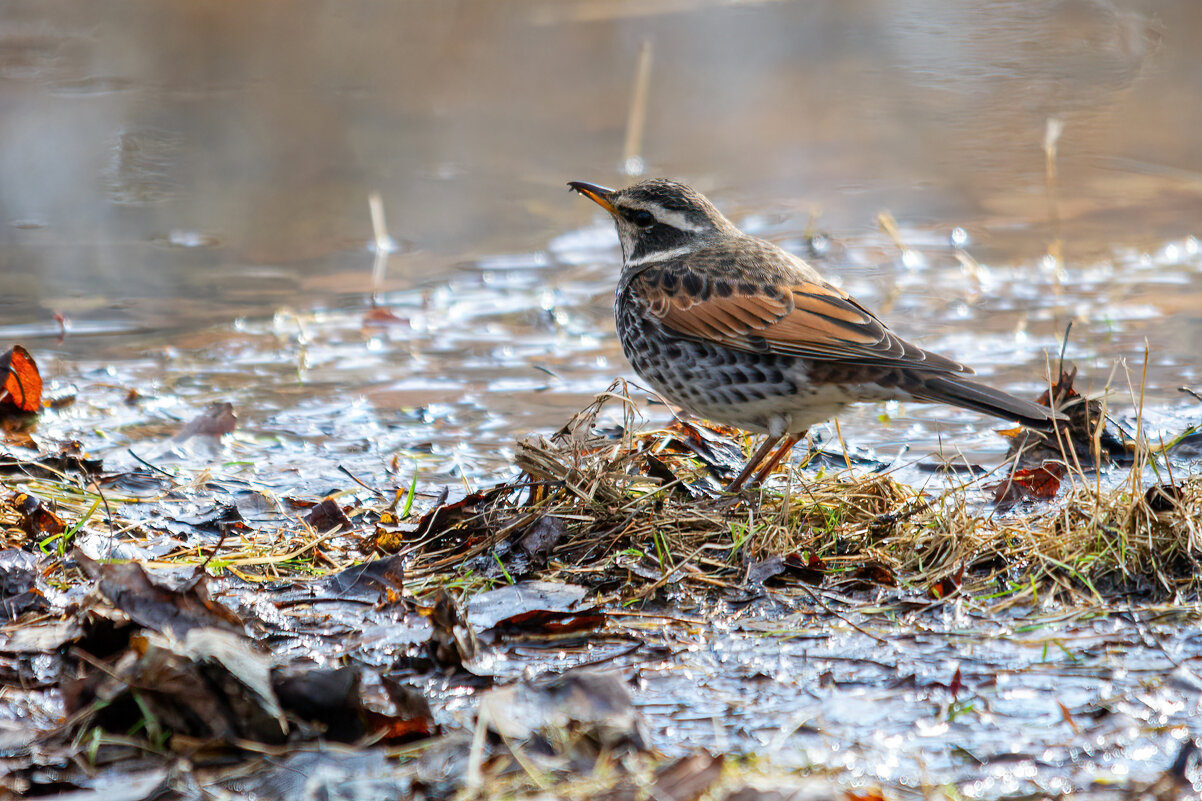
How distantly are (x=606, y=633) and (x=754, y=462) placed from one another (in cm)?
170

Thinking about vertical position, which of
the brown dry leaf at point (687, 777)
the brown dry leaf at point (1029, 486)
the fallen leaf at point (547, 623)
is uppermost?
the brown dry leaf at point (687, 777)

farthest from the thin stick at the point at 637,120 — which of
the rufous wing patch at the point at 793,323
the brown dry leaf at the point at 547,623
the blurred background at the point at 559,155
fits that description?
the brown dry leaf at the point at 547,623

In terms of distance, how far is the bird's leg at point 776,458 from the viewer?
18.3 feet

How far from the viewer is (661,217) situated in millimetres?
6461

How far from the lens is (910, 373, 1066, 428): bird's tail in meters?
4.89

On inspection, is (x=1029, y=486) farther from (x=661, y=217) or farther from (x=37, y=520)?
(x=37, y=520)

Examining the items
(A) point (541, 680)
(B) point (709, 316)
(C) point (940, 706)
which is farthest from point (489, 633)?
(B) point (709, 316)

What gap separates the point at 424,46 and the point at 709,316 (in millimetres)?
12335

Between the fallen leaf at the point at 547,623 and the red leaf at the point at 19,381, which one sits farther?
the red leaf at the point at 19,381

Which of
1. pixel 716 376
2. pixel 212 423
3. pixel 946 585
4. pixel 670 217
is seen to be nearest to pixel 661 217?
pixel 670 217

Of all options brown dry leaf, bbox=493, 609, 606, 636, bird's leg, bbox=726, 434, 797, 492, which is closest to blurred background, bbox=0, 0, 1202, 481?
bird's leg, bbox=726, 434, 797, 492

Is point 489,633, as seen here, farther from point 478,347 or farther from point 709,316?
point 478,347

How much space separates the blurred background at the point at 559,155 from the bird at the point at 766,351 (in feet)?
4.38

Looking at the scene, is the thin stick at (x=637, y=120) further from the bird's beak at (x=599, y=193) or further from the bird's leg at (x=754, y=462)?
the bird's leg at (x=754, y=462)
